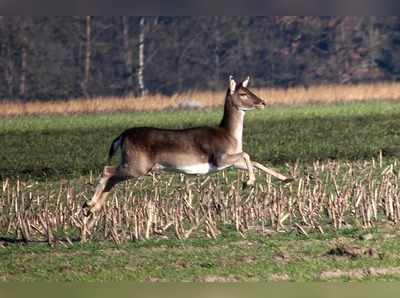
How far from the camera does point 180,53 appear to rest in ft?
194

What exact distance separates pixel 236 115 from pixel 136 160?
4.51 ft

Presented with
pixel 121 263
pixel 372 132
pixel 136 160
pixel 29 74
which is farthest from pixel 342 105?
pixel 121 263

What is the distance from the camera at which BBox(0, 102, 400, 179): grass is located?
2377cm

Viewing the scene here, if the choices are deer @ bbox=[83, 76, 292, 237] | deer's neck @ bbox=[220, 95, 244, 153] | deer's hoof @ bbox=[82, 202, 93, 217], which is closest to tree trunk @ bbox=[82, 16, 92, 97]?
deer's neck @ bbox=[220, 95, 244, 153]

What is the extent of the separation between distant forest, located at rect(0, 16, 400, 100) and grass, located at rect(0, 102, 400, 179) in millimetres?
18107

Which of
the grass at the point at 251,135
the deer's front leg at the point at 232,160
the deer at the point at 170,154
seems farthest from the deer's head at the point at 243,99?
the grass at the point at 251,135

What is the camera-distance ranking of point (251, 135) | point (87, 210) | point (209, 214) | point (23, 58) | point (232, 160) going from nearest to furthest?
1. point (209, 214)
2. point (87, 210)
3. point (232, 160)
4. point (251, 135)
5. point (23, 58)

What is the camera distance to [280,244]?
1372 cm

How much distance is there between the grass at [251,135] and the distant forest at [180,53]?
18.1 m

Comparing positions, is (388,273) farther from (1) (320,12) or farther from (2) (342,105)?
(2) (342,105)

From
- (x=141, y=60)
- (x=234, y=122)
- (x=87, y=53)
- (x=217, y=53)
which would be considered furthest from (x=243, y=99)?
(x=217, y=53)

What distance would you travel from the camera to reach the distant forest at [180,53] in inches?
2196

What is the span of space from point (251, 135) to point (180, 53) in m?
31.4

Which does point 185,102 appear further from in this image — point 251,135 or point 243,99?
point 243,99
